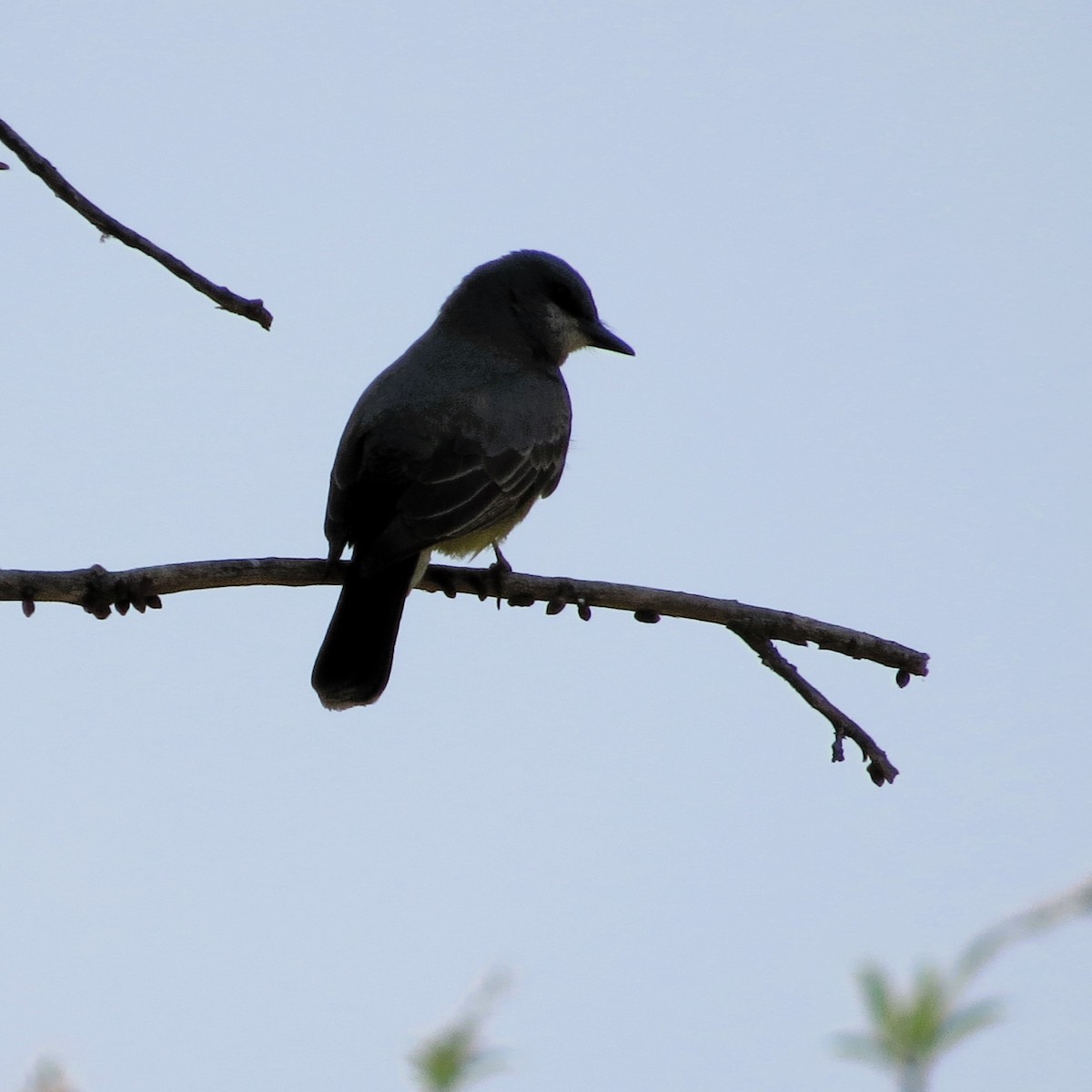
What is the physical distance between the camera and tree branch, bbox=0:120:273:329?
9.46 feet

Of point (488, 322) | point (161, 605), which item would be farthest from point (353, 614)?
point (488, 322)

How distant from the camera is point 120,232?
2.94 m

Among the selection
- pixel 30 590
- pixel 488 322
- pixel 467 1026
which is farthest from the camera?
pixel 488 322

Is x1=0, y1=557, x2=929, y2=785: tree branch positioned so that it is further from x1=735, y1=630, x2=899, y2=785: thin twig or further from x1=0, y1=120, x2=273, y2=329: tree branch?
x1=0, y1=120, x2=273, y2=329: tree branch

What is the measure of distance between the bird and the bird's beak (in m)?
0.08

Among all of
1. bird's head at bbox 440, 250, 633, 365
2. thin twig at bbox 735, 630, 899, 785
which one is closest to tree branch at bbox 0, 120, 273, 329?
thin twig at bbox 735, 630, 899, 785

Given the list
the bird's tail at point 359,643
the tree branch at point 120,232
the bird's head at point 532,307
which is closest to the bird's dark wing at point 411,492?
the bird's tail at point 359,643

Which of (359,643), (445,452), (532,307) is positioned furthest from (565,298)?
(359,643)

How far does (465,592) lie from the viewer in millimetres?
5859

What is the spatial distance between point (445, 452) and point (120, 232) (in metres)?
3.01

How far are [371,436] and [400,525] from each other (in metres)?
0.58

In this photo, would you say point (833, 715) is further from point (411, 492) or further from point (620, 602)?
point (411, 492)

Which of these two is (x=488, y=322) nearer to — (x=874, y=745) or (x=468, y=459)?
(x=468, y=459)

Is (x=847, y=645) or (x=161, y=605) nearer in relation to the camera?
(x=161, y=605)
